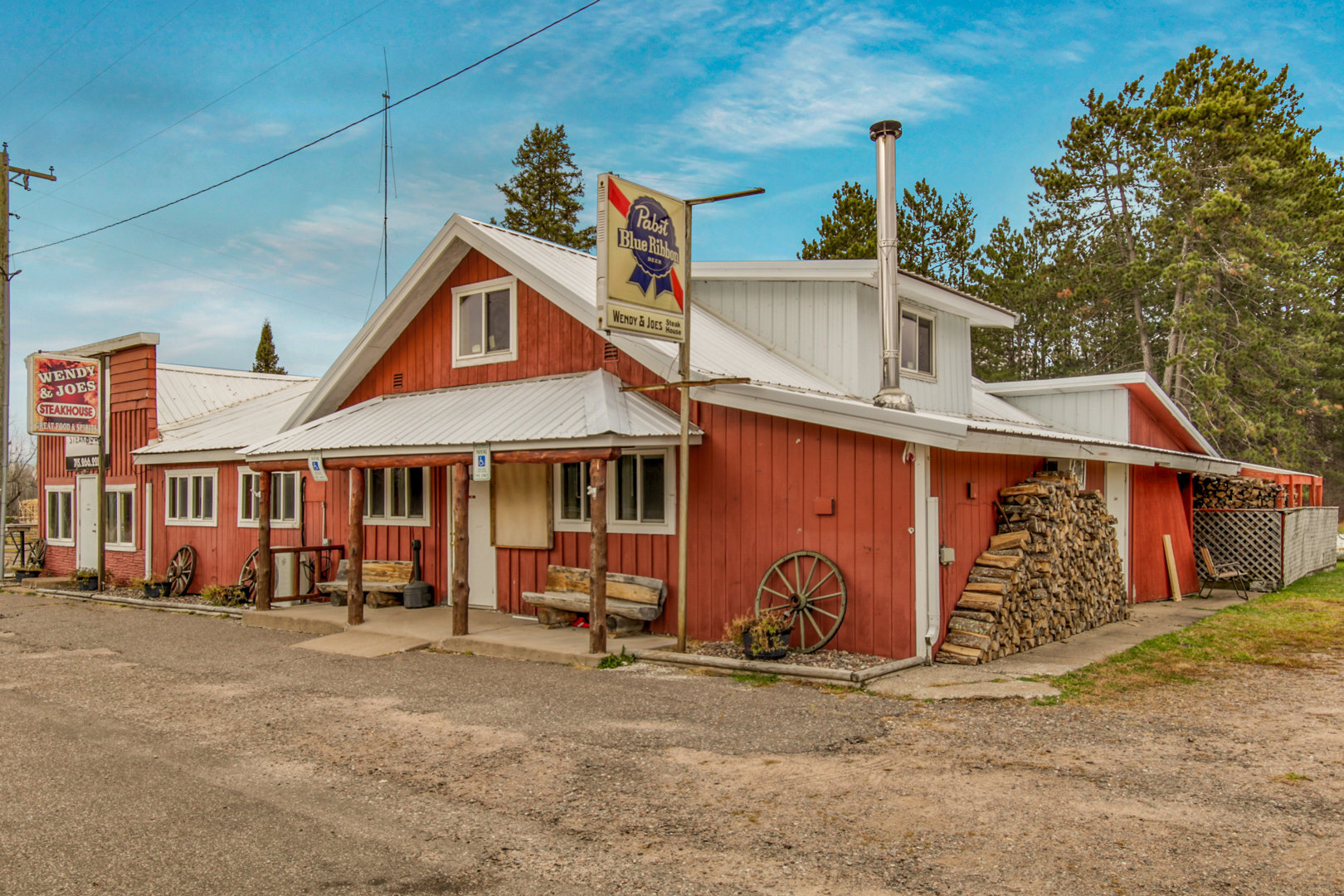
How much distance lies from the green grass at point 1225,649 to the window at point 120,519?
18815 millimetres

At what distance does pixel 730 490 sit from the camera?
10.8 metres

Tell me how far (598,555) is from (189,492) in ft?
39.7

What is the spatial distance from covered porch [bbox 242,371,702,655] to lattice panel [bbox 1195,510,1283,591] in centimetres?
1158

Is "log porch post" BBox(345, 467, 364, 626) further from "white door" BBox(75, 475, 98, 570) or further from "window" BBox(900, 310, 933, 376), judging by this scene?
"white door" BBox(75, 475, 98, 570)

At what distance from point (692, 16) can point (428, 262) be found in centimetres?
549

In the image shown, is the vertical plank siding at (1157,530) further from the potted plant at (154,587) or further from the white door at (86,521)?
the white door at (86,521)

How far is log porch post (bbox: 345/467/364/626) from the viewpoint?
42.1ft

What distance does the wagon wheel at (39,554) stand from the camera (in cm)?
2242

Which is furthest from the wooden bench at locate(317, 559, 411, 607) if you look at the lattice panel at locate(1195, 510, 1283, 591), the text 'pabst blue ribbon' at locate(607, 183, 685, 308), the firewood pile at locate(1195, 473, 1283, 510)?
the firewood pile at locate(1195, 473, 1283, 510)

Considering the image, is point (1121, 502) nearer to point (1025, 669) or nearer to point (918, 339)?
point (918, 339)

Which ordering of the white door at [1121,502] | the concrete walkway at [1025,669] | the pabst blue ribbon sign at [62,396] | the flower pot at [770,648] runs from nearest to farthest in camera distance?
the concrete walkway at [1025,669] < the flower pot at [770,648] < the white door at [1121,502] < the pabst blue ribbon sign at [62,396]

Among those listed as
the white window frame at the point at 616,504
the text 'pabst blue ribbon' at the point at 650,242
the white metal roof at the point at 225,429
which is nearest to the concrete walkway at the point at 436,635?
the white window frame at the point at 616,504

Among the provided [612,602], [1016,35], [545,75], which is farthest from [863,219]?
[612,602]

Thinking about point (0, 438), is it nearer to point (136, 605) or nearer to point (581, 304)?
point (136, 605)
